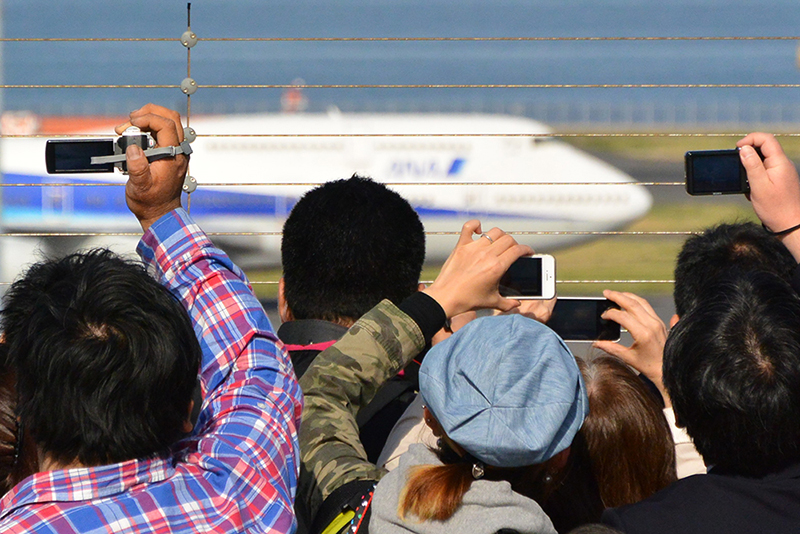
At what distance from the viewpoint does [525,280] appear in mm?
2355

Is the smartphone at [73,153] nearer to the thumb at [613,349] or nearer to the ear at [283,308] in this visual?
the ear at [283,308]

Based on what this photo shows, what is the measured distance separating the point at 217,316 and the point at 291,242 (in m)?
0.74

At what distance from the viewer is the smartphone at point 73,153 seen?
2.07 metres

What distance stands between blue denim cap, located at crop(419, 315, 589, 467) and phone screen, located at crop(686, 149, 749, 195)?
0.89 m

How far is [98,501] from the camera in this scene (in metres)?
1.28

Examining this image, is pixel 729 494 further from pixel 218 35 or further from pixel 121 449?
pixel 218 35

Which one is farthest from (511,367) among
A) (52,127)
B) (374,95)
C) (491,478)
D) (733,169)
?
(52,127)

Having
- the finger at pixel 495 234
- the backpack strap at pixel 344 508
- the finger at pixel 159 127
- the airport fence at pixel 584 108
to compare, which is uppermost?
the airport fence at pixel 584 108

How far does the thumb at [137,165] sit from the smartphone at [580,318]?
4.16 feet

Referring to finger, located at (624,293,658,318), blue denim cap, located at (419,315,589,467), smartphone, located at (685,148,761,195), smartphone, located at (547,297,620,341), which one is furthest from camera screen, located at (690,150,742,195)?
blue denim cap, located at (419,315,589,467)

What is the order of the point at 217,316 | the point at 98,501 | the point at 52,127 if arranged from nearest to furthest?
the point at 98,501 < the point at 217,316 < the point at 52,127

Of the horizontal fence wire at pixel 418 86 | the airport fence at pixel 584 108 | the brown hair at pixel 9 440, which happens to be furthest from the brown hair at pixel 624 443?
the horizontal fence wire at pixel 418 86

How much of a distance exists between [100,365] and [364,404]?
69 cm

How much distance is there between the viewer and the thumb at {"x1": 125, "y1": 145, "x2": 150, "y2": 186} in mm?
1817
